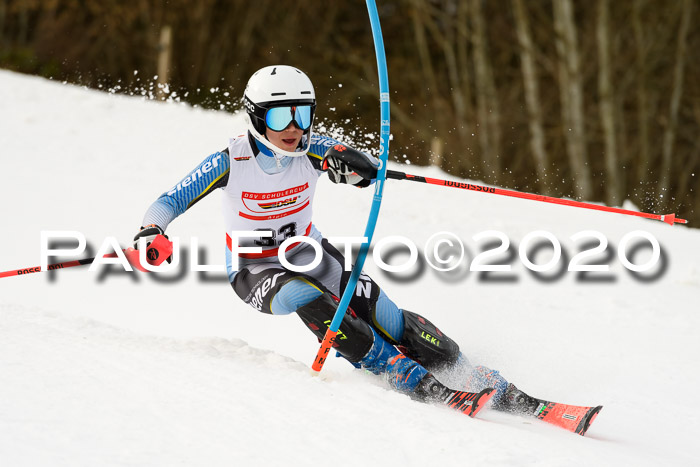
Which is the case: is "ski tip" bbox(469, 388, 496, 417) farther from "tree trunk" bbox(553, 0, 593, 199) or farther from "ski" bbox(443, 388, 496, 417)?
"tree trunk" bbox(553, 0, 593, 199)

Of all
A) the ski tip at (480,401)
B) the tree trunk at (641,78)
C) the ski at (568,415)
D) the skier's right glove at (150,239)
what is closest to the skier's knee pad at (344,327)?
the ski tip at (480,401)

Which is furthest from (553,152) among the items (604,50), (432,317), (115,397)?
(115,397)

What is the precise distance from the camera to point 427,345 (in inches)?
147

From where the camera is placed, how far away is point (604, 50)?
1314 centimetres

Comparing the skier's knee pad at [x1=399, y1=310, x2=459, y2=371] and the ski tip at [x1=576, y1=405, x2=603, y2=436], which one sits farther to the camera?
the skier's knee pad at [x1=399, y1=310, x2=459, y2=371]

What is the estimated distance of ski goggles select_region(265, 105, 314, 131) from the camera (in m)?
3.65

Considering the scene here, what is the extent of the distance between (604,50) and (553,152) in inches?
231

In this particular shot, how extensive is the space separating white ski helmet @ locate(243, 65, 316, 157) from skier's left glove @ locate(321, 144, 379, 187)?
22 centimetres

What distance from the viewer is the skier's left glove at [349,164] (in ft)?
11.8

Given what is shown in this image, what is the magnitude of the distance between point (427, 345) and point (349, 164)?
954mm

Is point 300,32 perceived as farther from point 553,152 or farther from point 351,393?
point 351,393

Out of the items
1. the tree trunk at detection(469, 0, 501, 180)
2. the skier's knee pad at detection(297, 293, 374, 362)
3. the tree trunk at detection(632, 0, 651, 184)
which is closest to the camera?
the skier's knee pad at detection(297, 293, 374, 362)

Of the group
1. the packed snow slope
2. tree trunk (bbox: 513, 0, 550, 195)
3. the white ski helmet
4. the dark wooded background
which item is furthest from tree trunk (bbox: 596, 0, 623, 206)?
the white ski helmet

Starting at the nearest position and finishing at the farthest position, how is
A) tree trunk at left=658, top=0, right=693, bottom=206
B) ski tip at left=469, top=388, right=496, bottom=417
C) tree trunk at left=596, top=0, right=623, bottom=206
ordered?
ski tip at left=469, top=388, right=496, bottom=417 < tree trunk at left=596, top=0, right=623, bottom=206 < tree trunk at left=658, top=0, right=693, bottom=206
